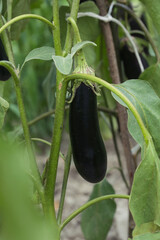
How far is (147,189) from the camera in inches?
17.6

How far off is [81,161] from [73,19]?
207 millimetres

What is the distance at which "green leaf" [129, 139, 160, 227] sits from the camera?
439mm

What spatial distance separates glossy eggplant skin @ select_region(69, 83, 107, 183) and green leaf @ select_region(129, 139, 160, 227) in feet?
0.37

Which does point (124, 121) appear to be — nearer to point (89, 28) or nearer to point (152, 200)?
point (89, 28)

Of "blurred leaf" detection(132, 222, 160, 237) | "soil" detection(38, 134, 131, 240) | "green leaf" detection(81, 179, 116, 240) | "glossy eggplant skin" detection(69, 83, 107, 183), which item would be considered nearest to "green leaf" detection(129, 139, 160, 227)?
"blurred leaf" detection(132, 222, 160, 237)

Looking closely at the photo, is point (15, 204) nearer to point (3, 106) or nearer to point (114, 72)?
point (3, 106)

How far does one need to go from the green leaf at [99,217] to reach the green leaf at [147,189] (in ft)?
1.73

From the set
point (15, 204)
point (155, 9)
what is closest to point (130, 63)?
point (155, 9)

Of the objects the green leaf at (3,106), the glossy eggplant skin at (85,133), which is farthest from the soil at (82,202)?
the green leaf at (3,106)

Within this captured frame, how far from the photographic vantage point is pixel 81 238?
1.61 m

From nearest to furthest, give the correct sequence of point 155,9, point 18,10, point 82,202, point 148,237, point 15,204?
point 15,204
point 148,237
point 155,9
point 18,10
point 82,202

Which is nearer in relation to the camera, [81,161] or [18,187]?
[18,187]

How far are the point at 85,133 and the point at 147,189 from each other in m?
0.13

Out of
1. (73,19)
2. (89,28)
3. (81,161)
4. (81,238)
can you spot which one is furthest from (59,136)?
(81,238)
